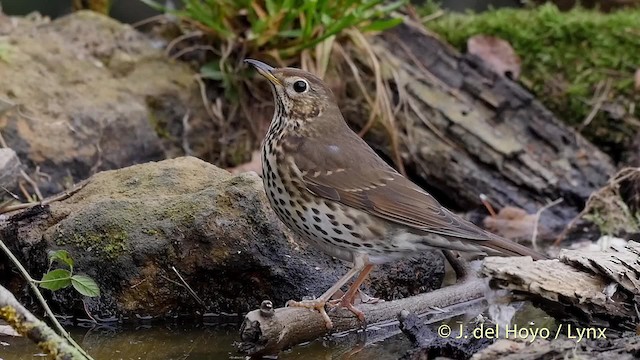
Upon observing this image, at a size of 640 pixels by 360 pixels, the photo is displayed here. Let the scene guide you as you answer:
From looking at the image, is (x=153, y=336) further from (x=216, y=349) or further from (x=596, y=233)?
(x=596, y=233)

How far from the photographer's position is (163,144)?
6.71 metres

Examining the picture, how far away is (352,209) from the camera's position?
177 inches

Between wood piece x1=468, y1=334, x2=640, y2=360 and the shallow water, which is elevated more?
wood piece x1=468, y1=334, x2=640, y2=360

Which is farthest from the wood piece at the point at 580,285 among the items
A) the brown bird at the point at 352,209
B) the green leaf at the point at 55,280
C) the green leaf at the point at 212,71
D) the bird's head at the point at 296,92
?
the green leaf at the point at 212,71

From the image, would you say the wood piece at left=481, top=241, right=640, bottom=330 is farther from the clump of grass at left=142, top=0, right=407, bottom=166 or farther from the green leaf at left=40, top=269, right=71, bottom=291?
the clump of grass at left=142, top=0, right=407, bottom=166

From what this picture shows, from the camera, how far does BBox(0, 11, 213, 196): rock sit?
20.2 ft

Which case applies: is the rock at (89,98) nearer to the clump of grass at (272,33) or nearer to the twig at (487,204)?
the clump of grass at (272,33)

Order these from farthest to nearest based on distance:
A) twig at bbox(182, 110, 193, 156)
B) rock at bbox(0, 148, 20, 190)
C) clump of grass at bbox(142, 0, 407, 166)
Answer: twig at bbox(182, 110, 193, 156), clump of grass at bbox(142, 0, 407, 166), rock at bbox(0, 148, 20, 190)

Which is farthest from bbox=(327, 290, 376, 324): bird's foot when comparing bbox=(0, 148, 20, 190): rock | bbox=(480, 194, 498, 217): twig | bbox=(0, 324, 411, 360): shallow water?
bbox=(480, 194, 498, 217): twig

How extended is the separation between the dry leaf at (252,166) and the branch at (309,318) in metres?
2.04

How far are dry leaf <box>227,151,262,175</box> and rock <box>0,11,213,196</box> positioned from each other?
1.21 feet

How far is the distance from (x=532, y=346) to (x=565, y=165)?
363cm

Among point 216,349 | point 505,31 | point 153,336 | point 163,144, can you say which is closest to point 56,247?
point 153,336

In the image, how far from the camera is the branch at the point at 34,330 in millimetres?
3174
